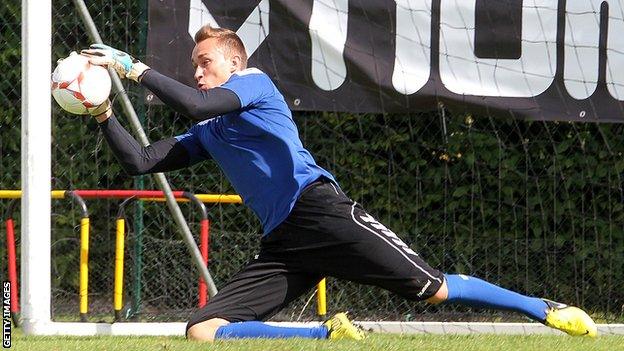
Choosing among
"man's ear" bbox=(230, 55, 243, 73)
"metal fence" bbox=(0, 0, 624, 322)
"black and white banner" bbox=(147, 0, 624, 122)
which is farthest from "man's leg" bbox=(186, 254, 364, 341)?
"metal fence" bbox=(0, 0, 624, 322)

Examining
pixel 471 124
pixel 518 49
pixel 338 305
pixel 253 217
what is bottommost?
pixel 338 305

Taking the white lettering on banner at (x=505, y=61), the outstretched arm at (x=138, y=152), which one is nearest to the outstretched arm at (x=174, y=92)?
the outstretched arm at (x=138, y=152)

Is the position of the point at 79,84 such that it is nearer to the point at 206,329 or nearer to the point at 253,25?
the point at 206,329

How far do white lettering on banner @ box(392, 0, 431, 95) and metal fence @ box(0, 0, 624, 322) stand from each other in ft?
2.48

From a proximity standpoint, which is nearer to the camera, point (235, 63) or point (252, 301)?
point (252, 301)

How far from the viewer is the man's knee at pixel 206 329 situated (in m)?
5.58

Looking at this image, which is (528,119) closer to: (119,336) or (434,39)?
(434,39)

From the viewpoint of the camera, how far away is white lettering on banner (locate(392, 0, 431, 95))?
298 inches

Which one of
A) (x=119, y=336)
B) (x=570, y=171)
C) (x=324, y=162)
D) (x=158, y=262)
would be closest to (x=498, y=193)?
(x=570, y=171)

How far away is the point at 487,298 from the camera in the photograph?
5.82 m

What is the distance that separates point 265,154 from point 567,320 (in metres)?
1.65

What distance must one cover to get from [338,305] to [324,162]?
3.24ft

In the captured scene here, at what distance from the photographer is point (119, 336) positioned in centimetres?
701

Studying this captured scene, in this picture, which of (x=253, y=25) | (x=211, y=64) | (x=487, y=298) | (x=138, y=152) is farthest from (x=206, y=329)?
(x=253, y=25)
